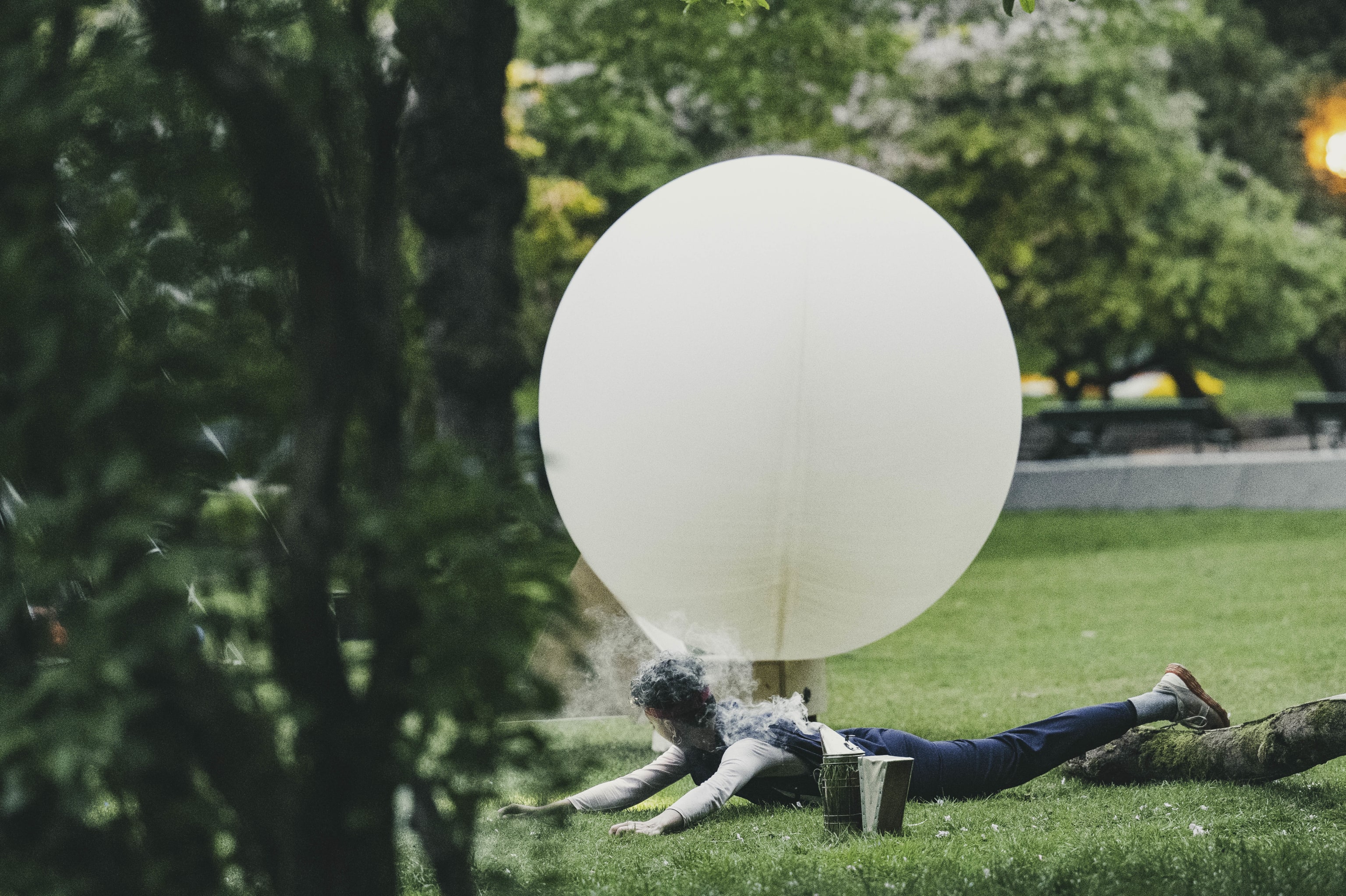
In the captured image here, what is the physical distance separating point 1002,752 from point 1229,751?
2.80 feet

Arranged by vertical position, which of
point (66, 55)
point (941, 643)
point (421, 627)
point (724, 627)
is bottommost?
point (941, 643)

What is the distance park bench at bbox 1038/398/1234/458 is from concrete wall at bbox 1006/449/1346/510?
140 cm

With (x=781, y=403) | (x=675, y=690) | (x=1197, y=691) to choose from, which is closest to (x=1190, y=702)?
(x=1197, y=691)

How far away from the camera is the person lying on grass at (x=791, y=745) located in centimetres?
526

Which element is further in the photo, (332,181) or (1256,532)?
(1256,532)

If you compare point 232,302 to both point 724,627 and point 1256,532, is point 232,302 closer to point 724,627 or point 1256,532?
point 724,627

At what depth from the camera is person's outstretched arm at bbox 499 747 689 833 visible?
209 inches

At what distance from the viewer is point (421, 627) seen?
220 centimetres

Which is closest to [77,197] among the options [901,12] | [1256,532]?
[1256,532]

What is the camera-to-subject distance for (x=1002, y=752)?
5.42 meters

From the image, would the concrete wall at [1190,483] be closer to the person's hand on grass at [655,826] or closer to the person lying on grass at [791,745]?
the person lying on grass at [791,745]

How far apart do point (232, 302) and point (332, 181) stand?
0.29m

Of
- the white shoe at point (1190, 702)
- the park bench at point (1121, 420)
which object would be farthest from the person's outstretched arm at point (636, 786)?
the park bench at point (1121, 420)

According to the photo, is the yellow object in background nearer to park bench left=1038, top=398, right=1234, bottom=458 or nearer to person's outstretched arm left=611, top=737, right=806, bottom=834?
park bench left=1038, top=398, right=1234, bottom=458
